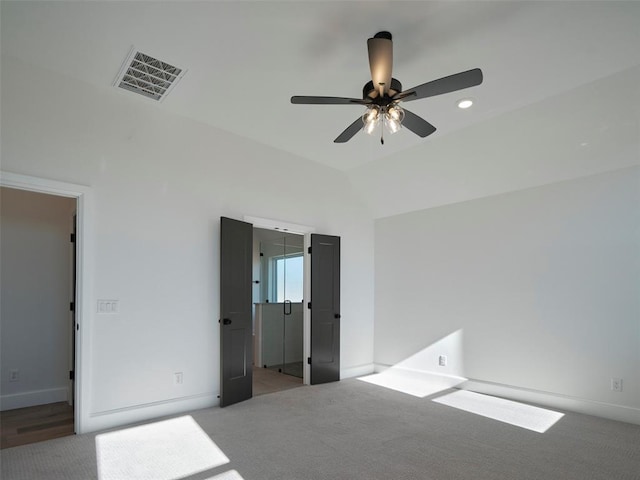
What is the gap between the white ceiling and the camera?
95.0 inches

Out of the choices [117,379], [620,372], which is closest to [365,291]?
[620,372]

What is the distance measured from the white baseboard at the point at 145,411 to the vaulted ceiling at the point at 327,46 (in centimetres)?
302

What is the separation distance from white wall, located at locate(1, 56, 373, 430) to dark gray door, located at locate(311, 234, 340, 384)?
1124 millimetres

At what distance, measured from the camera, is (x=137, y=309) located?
3629mm

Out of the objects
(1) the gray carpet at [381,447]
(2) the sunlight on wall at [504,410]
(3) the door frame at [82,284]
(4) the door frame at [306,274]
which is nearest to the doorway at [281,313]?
(4) the door frame at [306,274]

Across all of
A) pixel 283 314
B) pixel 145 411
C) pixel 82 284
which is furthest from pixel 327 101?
pixel 283 314

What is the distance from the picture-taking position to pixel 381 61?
2.23m

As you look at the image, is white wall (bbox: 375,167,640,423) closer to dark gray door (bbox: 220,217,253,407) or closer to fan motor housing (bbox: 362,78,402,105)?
dark gray door (bbox: 220,217,253,407)

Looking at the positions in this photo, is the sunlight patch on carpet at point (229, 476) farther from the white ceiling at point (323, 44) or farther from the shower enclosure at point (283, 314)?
the shower enclosure at point (283, 314)

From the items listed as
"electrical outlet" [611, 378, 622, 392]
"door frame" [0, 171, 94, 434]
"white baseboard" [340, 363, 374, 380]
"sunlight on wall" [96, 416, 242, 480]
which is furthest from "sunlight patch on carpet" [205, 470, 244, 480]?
"electrical outlet" [611, 378, 622, 392]

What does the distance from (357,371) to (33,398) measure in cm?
413

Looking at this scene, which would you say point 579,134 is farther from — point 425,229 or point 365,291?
point 365,291

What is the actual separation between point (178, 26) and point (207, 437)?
3.29 m

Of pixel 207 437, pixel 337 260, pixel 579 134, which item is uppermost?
pixel 579 134
